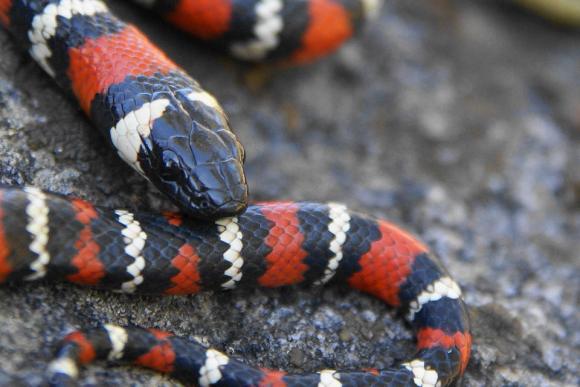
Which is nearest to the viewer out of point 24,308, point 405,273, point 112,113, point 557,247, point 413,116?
point 24,308

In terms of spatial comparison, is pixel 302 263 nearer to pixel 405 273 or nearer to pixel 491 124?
pixel 405 273

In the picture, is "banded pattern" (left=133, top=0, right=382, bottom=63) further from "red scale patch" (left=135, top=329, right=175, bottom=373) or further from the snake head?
"red scale patch" (left=135, top=329, right=175, bottom=373)

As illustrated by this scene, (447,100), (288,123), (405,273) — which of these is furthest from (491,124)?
(405,273)

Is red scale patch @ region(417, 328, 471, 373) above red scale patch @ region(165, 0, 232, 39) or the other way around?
the other way around

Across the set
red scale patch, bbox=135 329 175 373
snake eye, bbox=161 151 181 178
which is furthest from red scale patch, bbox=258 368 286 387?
snake eye, bbox=161 151 181 178

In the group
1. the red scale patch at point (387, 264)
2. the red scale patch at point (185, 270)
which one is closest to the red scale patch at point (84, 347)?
the red scale patch at point (185, 270)

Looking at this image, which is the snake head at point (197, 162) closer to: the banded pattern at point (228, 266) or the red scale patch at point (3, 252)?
the banded pattern at point (228, 266)
